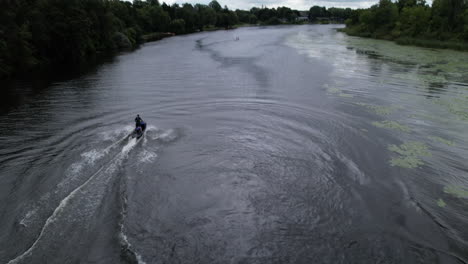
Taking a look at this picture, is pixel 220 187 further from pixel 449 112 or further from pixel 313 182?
pixel 449 112

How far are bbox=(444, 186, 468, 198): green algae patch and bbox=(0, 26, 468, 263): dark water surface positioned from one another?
0.44ft

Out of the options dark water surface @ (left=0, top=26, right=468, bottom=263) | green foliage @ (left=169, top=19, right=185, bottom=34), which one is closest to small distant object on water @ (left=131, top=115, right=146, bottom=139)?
dark water surface @ (left=0, top=26, right=468, bottom=263)

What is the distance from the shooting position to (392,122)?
27.6 meters

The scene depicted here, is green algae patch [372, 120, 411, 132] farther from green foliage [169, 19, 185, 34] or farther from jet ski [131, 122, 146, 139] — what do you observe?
green foliage [169, 19, 185, 34]

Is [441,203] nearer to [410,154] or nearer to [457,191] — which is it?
[457,191]

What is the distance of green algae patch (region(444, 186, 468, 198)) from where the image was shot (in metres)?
17.0

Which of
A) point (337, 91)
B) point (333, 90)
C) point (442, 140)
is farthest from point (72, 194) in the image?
point (333, 90)

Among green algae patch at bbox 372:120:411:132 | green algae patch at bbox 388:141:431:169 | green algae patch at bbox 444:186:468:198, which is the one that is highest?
green algae patch at bbox 372:120:411:132

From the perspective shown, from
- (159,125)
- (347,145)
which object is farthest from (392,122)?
(159,125)

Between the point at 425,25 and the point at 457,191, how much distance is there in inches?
3952

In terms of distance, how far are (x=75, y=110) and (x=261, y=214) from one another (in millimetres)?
25432

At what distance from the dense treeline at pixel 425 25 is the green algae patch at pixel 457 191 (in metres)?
75.3

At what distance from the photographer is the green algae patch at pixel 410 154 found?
20.3m

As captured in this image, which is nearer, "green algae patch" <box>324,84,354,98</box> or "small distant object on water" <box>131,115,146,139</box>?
"small distant object on water" <box>131,115,146,139</box>
